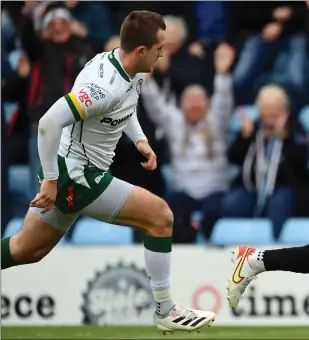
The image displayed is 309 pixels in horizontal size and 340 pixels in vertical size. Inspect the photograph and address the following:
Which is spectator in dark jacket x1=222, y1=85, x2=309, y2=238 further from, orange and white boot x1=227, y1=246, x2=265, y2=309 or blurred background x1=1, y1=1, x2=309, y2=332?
orange and white boot x1=227, y1=246, x2=265, y2=309

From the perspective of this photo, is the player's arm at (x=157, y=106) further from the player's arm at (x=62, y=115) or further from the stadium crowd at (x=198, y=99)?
the player's arm at (x=62, y=115)

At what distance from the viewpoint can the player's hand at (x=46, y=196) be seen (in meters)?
6.23

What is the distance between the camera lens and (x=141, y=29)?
6.36 meters

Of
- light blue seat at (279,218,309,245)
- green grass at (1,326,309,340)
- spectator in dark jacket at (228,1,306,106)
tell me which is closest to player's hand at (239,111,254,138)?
spectator in dark jacket at (228,1,306,106)

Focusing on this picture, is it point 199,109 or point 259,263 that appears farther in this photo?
point 199,109

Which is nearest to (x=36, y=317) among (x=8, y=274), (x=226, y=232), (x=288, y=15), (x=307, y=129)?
(x=8, y=274)

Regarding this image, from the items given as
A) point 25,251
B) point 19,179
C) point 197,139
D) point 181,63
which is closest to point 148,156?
point 25,251

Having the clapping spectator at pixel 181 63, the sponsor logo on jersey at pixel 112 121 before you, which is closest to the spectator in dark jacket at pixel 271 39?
the clapping spectator at pixel 181 63

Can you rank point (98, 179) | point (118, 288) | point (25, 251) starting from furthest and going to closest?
point (118, 288), point (25, 251), point (98, 179)

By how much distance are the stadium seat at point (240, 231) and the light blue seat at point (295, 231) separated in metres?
0.13

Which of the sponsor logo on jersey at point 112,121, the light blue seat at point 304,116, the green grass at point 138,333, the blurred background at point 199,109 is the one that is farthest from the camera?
the light blue seat at point 304,116

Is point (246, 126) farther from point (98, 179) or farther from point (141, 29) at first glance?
point (141, 29)

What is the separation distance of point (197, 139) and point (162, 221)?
12.4 ft

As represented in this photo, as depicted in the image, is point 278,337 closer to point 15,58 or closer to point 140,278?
point 140,278
